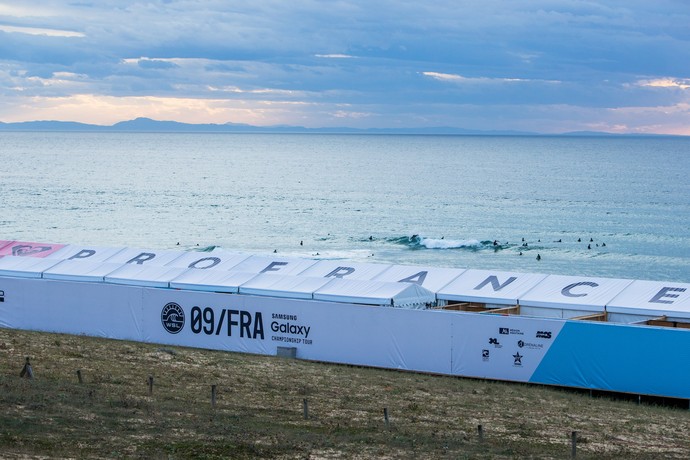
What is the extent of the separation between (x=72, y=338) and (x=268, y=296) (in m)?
7.01

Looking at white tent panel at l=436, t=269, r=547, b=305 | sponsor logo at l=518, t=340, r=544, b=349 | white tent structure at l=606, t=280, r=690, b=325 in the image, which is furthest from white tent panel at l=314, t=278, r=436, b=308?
white tent structure at l=606, t=280, r=690, b=325

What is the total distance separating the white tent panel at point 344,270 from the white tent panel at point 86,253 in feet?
30.0

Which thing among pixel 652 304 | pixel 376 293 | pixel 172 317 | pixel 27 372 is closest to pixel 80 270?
pixel 172 317

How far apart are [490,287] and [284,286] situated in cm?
747

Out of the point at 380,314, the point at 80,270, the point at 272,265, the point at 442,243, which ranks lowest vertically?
the point at 442,243

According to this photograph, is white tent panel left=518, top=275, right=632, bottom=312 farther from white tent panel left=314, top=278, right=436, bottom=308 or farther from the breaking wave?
the breaking wave

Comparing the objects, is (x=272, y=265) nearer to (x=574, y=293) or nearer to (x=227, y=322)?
(x=227, y=322)

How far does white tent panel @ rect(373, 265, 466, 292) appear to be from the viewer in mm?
35344

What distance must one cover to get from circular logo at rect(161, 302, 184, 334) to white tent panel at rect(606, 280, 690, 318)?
14.8 metres

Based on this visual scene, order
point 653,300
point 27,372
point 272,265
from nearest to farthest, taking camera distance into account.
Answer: point 27,372 < point 653,300 < point 272,265

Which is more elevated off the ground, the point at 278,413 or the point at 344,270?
the point at 344,270

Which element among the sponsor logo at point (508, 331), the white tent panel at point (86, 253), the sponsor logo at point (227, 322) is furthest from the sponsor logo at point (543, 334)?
the white tent panel at point (86, 253)

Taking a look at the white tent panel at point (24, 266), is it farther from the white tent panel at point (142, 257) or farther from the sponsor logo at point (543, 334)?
the sponsor logo at point (543, 334)

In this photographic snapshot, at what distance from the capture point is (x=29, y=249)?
42.4 metres
